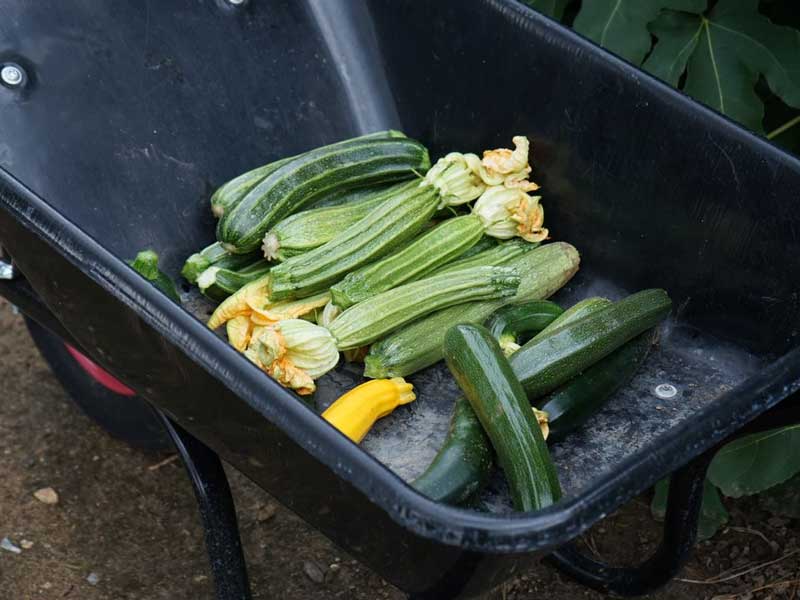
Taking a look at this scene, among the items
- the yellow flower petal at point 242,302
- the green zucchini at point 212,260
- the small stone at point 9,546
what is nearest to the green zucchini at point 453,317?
the yellow flower petal at point 242,302

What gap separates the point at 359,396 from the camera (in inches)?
71.3

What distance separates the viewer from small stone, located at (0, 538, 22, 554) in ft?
8.44

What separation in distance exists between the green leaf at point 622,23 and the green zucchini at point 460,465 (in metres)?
0.87

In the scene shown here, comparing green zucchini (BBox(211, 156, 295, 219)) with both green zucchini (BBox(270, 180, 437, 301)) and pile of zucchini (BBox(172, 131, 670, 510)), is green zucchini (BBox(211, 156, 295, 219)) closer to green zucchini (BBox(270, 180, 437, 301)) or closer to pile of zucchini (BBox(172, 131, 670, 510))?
pile of zucchini (BBox(172, 131, 670, 510))

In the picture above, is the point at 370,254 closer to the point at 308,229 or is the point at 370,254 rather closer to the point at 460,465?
the point at 308,229

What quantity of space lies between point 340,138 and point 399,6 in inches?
11.8

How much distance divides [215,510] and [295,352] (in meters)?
0.29

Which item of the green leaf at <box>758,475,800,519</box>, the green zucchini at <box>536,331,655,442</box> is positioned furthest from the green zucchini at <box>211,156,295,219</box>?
the green leaf at <box>758,475,800,519</box>

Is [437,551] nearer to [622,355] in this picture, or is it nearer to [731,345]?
[622,355]

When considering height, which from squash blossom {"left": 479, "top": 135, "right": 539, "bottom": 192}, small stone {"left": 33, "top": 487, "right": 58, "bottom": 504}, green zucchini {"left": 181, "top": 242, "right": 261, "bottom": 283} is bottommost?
small stone {"left": 33, "top": 487, "right": 58, "bottom": 504}

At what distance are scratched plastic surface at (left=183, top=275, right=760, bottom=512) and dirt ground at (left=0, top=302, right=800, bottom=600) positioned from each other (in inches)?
28.1

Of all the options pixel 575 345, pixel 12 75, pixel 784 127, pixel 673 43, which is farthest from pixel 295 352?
pixel 784 127

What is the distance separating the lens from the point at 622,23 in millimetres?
2186

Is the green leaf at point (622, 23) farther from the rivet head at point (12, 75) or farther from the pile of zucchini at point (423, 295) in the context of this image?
the rivet head at point (12, 75)
